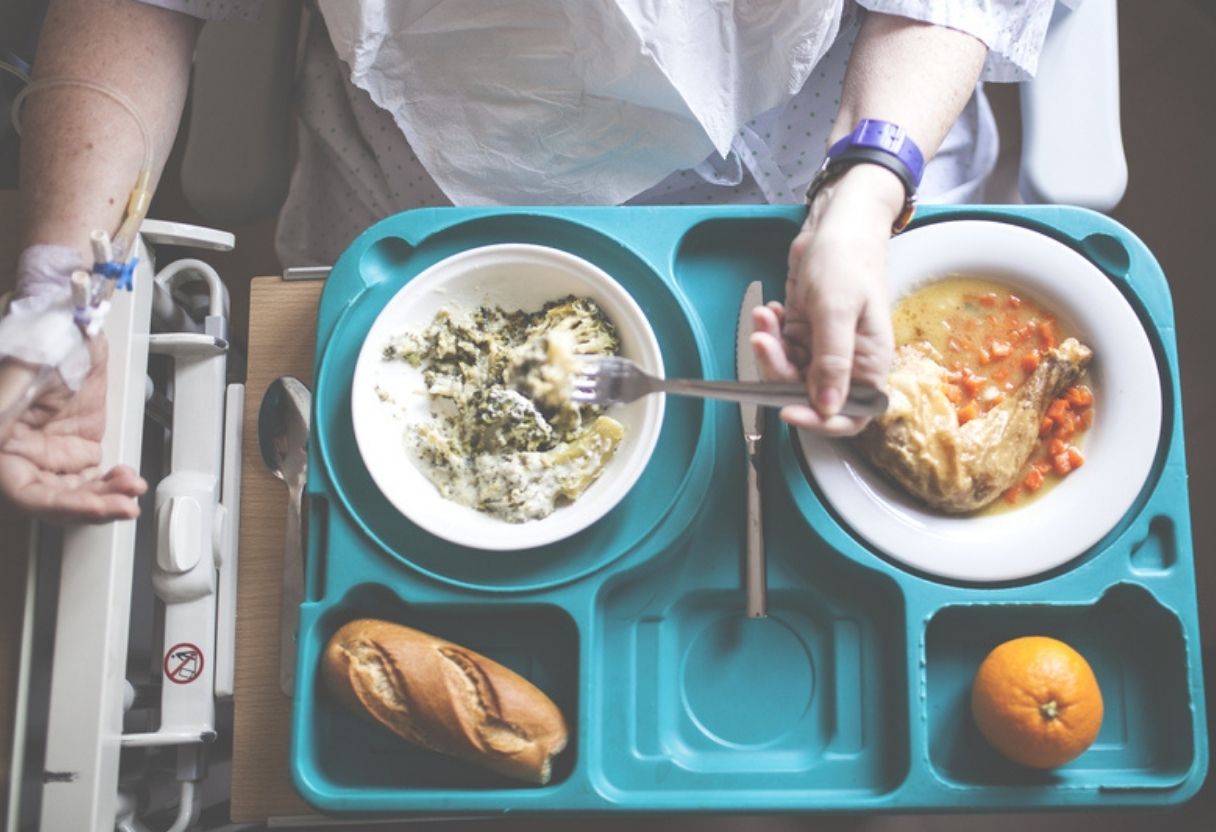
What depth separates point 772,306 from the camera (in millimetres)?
1133

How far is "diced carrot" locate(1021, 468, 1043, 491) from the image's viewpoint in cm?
122

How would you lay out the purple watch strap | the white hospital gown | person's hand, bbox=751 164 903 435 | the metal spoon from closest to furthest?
person's hand, bbox=751 164 903 435
the purple watch strap
the metal spoon
the white hospital gown

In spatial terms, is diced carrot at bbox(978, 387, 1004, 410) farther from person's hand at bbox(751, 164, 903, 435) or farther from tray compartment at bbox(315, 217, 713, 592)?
tray compartment at bbox(315, 217, 713, 592)

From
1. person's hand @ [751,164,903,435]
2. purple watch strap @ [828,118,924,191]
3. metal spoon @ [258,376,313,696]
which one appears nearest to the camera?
person's hand @ [751,164,903,435]

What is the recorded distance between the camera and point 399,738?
1.23 meters

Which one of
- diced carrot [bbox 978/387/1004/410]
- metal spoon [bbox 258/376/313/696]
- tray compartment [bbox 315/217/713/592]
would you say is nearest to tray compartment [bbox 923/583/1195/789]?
diced carrot [bbox 978/387/1004/410]

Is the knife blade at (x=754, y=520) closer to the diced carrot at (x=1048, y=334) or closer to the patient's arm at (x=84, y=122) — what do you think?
the diced carrot at (x=1048, y=334)

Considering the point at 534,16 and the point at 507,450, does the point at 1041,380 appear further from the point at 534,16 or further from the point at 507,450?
the point at 534,16

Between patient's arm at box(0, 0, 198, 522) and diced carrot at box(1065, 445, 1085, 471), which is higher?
patient's arm at box(0, 0, 198, 522)

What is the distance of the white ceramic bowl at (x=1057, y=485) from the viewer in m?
1.17

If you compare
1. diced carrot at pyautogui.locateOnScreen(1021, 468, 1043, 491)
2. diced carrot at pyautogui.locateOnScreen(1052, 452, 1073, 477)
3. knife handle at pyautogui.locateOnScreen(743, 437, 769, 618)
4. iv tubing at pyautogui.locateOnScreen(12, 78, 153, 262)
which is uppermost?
iv tubing at pyautogui.locateOnScreen(12, 78, 153, 262)

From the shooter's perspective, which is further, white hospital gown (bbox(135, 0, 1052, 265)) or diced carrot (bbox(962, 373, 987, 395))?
white hospital gown (bbox(135, 0, 1052, 265))

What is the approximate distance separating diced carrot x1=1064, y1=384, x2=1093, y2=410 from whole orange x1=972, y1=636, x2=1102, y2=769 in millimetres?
304

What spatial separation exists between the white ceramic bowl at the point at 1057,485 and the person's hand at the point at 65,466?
2.72 feet
